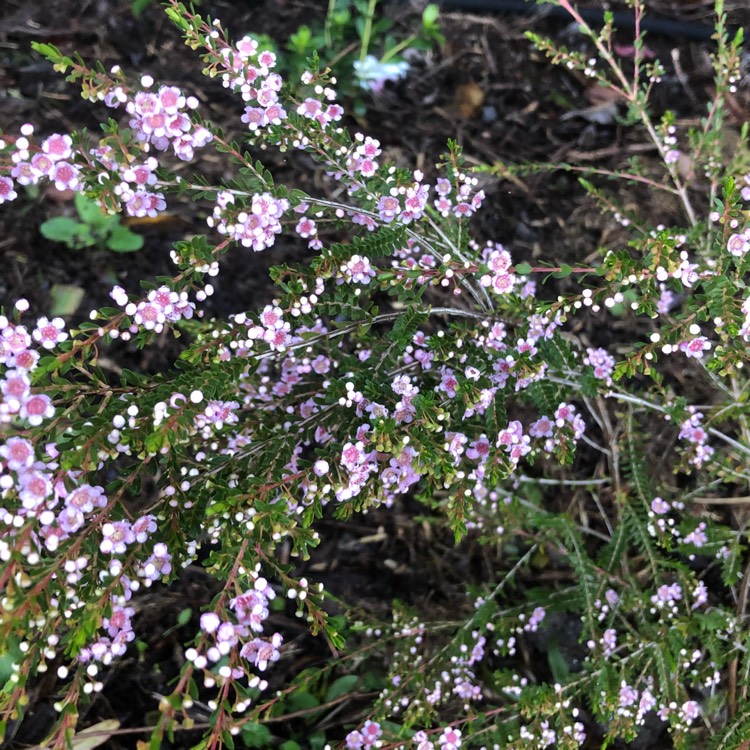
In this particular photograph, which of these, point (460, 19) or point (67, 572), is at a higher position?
point (460, 19)

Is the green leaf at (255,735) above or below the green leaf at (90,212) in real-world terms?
below

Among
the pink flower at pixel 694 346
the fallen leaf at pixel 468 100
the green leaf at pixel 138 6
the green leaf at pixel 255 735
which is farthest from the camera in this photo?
the fallen leaf at pixel 468 100

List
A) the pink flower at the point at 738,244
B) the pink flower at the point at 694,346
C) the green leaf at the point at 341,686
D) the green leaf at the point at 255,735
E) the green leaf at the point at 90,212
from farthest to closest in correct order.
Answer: the green leaf at the point at 90,212, the green leaf at the point at 341,686, the green leaf at the point at 255,735, the pink flower at the point at 694,346, the pink flower at the point at 738,244

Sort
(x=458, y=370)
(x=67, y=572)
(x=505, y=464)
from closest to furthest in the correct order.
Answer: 1. (x=67, y=572)
2. (x=505, y=464)
3. (x=458, y=370)

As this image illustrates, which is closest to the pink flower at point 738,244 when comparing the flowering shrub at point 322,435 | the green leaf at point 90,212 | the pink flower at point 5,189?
the flowering shrub at point 322,435

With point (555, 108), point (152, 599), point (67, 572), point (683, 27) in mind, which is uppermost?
point (683, 27)

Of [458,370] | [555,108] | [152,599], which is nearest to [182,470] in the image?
[458,370]

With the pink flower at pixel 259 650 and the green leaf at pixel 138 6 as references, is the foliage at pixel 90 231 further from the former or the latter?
the pink flower at pixel 259 650

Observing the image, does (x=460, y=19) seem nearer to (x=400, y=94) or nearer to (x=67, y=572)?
(x=400, y=94)
